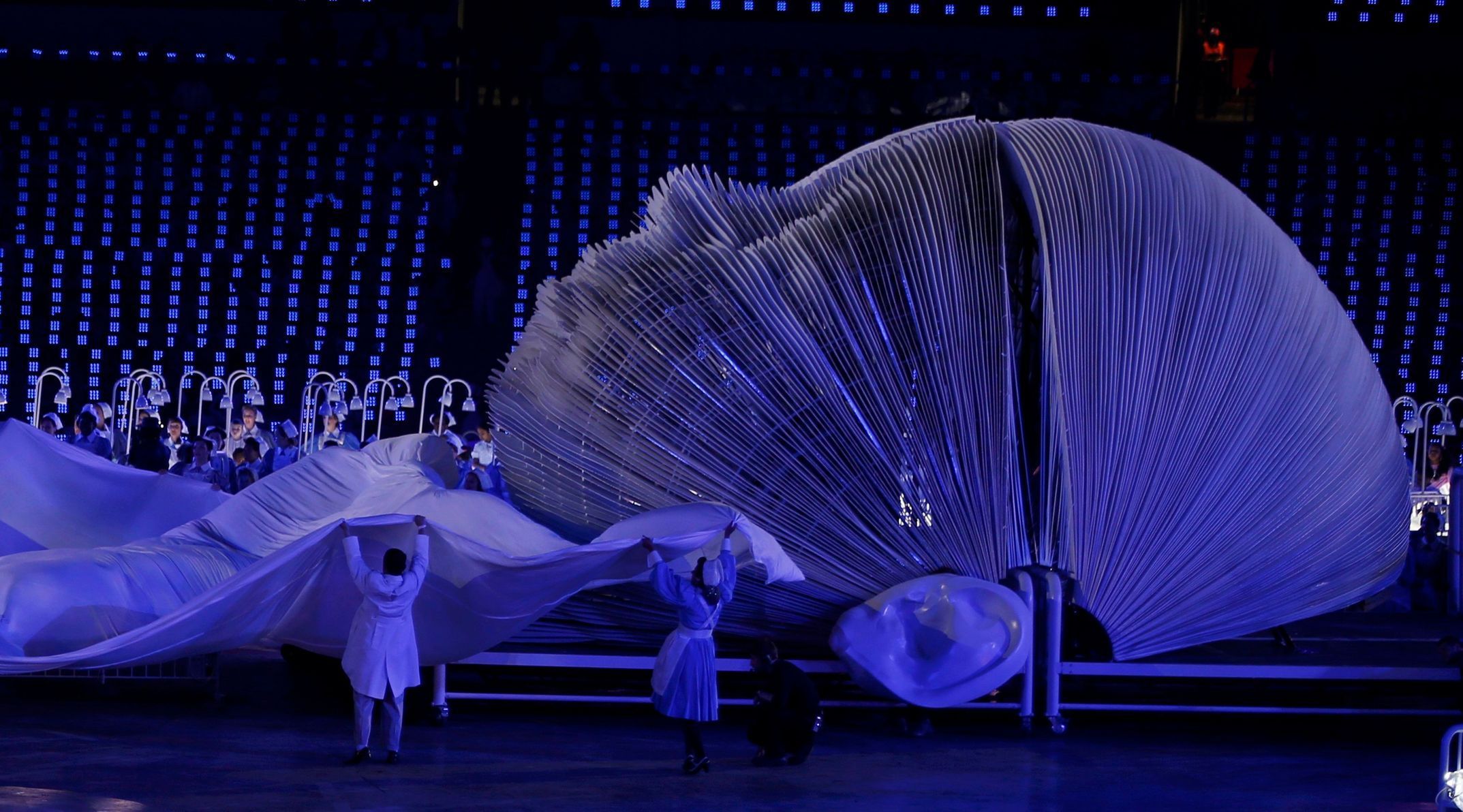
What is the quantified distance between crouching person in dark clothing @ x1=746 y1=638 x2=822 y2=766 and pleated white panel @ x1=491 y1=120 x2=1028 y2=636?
121 centimetres

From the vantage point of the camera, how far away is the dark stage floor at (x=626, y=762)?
28.3 feet

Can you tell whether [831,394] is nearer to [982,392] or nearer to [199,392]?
[982,392]

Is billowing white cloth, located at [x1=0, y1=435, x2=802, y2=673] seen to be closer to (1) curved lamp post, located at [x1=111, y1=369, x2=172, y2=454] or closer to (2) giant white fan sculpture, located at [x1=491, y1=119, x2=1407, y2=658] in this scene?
(2) giant white fan sculpture, located at [x1=491, y1=119, x2=1407, y2=658]

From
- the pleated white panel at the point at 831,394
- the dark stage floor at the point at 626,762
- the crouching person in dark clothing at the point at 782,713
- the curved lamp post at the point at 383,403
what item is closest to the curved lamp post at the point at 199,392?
the curved lamp post at the point at 383,403

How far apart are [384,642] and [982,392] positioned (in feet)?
12.9

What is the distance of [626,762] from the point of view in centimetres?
969

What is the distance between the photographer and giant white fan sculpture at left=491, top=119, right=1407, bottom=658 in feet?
35.4

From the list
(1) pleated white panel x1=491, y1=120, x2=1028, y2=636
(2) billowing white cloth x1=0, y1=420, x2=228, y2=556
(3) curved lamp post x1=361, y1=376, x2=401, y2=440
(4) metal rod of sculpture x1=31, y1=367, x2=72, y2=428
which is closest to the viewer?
(1) pleated white panel x1=491, y1=120, x2=1028, y2=636

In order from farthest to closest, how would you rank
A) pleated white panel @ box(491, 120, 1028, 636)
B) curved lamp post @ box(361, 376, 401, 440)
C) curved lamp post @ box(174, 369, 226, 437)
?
1. curved lamp post @ box(174, 369, 226, 437)
2. curved lamp post @ box(361, 376, 401, 440)
3. pleated white panel @ box(491, 120, 1028, 636)

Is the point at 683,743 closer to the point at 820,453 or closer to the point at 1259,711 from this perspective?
the point at 820,453

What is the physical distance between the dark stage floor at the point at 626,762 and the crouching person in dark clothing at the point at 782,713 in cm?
15

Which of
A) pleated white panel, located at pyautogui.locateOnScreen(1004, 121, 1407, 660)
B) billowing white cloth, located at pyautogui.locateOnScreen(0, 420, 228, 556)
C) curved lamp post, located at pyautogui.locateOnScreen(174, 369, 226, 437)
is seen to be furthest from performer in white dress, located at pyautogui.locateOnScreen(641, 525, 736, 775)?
curved lamp post, located at pyautogui.locateOnScreen(174, 369, 226, 437)

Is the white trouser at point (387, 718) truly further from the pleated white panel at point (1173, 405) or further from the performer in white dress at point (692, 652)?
the pleated white panel at point (1173, 405)

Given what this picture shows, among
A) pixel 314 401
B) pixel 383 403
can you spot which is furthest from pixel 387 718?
pixel 383 403
